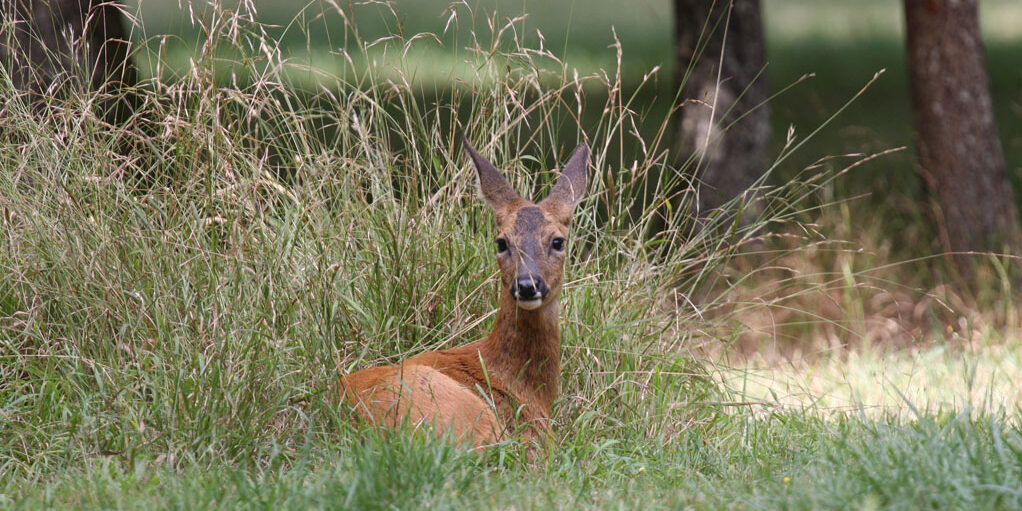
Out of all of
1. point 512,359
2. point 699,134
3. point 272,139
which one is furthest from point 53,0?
point 699,134

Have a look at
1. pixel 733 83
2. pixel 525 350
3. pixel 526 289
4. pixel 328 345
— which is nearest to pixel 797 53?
pixel 733 83

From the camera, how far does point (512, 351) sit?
163 inches

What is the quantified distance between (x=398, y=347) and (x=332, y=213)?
0.93 m

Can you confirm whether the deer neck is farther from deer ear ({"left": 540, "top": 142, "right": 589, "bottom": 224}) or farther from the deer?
deer ear ({"left": 540, "top": 142, "right": 589, "bottom": 224})

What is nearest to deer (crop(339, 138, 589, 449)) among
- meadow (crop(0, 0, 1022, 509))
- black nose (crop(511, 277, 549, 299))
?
black nose (crop(511, 277, 549, 299))

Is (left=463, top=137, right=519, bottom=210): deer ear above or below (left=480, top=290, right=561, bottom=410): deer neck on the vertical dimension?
above

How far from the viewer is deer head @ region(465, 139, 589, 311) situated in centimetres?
392

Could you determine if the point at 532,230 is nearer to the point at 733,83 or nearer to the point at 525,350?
the point at 525,350

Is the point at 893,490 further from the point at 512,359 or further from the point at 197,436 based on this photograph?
the point at 197,436

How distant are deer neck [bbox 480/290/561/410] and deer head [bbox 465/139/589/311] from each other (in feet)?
0.15

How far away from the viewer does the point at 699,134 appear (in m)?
7.80

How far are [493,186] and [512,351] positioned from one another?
0.67 metres

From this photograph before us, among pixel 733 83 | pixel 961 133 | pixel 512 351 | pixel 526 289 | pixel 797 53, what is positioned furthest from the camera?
pixel 797 53

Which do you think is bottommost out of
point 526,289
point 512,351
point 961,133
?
point 512,351
